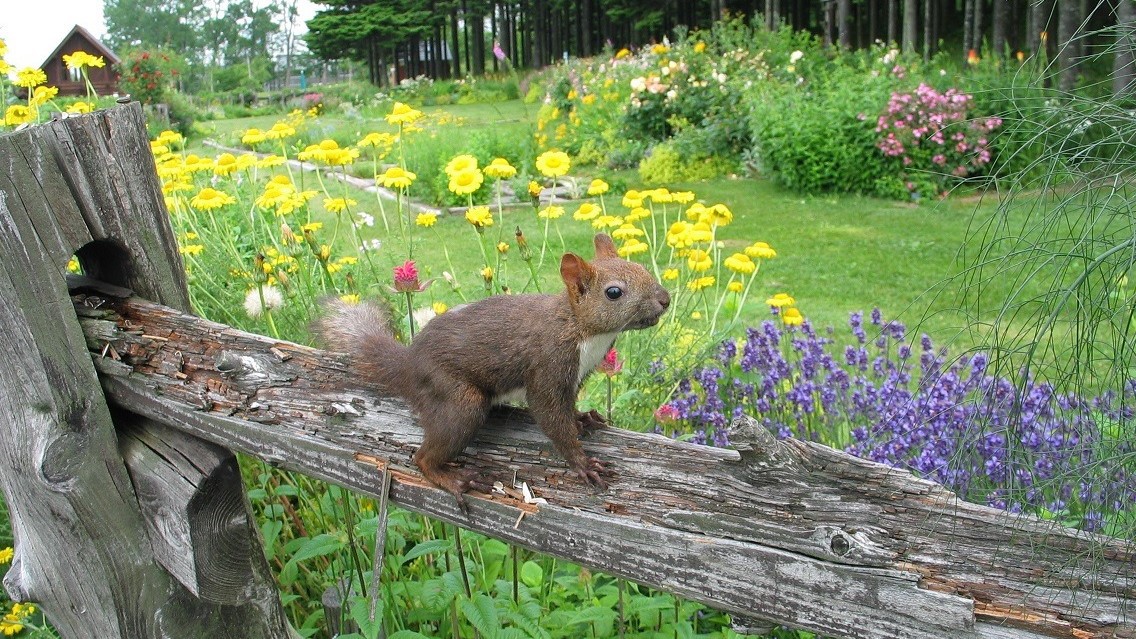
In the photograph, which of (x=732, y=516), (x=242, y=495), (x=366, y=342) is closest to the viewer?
(x=732, y=516)

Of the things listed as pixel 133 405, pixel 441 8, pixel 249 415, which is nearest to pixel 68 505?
pixel 133 405

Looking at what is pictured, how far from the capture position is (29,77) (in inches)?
161

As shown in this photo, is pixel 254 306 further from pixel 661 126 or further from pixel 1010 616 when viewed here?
pixel 661 126

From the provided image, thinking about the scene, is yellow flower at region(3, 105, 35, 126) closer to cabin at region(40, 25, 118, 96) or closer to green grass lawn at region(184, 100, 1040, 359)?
green grass lawn at region(184, 100, 1040, 359)

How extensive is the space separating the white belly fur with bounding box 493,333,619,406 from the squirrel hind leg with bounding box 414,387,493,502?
0.35 ft

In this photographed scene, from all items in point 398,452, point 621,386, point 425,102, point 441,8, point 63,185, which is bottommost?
point 621,386

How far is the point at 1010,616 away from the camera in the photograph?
133cm

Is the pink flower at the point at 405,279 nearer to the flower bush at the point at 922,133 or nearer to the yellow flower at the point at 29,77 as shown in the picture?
the yellow flower at the point at 29,77

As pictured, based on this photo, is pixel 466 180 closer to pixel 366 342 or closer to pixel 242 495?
pixel 366 342

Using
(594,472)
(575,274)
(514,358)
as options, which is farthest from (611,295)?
(594,472)

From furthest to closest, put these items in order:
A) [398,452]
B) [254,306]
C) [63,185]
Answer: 1. [254,306]
2. [63,185]
3. [398,452]

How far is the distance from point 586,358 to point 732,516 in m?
0.59

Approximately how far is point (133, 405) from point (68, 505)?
26 cm

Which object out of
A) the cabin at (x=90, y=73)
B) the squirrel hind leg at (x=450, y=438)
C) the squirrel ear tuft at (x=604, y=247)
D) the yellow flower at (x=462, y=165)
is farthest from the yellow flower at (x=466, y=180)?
the cabin at (x=90, y=73)
